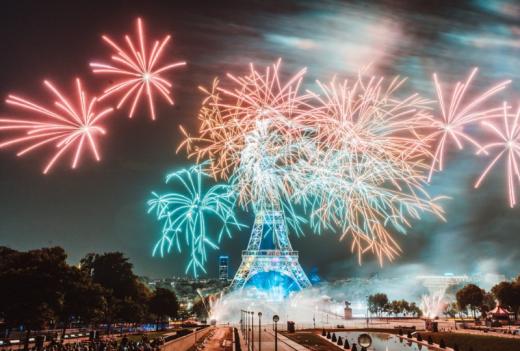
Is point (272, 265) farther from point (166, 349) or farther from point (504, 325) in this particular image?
point (166, 349)

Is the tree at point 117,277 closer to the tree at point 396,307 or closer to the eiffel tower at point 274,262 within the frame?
the eiffel tower at point 274,262

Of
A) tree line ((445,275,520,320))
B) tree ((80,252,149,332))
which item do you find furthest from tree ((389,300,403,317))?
tree ((80,252,149,332))

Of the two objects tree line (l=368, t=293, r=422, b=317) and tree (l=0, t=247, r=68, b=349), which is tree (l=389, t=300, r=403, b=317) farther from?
tree (l=0, t=247, r=68, b=349)

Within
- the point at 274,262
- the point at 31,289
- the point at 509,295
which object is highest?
the point at 274,262

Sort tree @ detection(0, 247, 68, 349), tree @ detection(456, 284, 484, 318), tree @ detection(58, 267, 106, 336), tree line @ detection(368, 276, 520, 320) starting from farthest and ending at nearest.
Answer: tree @ detection(456, 284, 484, 318) → tree line @ detection(368, 276, 520, 320) → tree @ detection(58, 267, 106, 336) → tree @ detection(0, 247, 68, 349)

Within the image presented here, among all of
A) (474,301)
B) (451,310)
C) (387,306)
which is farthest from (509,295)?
(451,310)

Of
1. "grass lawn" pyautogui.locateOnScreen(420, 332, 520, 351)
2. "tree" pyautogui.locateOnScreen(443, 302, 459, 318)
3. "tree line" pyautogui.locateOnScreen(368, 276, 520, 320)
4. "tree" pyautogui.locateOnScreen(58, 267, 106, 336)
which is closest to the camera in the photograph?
"grass lawn" pyautogui.locateOnScreen(420, 332, 520, 351)

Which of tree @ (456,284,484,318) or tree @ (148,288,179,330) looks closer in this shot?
tree @ (148,288,179,330)

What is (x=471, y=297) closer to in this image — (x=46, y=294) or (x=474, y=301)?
(x=474, y=301)
